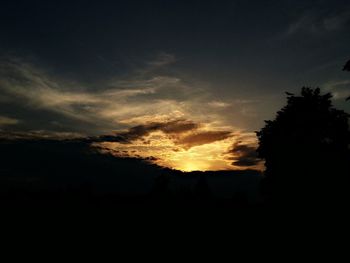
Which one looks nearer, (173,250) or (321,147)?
(173,250)

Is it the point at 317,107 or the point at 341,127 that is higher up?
the point at 317,107

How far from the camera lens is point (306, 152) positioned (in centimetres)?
2412

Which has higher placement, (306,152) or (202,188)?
(306,152)

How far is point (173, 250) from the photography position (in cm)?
1653

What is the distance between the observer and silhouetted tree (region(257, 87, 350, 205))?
22.5m

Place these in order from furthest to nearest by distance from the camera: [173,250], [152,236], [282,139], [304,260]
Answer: [282,139] < [152,236] < [173,250] < [304,260]

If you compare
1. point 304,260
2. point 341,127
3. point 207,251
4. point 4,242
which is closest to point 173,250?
point 207,251

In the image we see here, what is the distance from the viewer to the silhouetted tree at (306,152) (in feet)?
73.8

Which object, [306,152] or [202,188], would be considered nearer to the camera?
[306,152]

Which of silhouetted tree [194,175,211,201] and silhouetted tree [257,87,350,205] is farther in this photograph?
silhouetted tree [194,175,211,201]

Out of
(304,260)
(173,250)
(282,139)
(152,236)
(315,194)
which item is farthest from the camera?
(282,139)

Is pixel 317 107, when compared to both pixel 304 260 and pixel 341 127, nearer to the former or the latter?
pixel 341 127

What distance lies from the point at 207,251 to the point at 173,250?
175 cm

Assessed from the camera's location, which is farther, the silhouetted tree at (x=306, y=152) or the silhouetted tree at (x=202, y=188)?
the silhouetted tree at (x=202, y=188)
